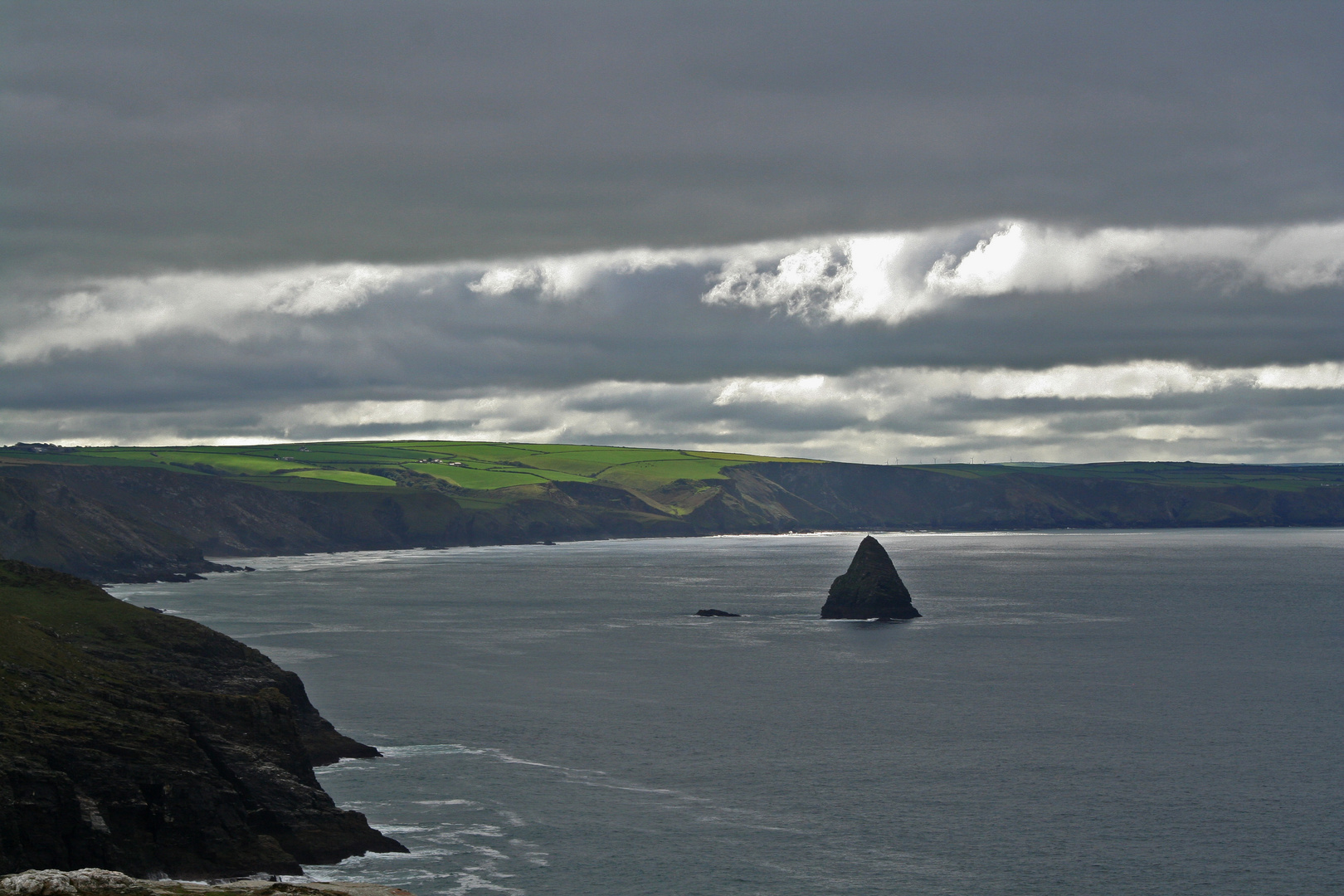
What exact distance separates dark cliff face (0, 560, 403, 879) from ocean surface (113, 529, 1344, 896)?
3.27m

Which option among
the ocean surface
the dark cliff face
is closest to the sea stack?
the ocean surface

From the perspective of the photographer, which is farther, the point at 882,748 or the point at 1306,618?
the point at 1306,618

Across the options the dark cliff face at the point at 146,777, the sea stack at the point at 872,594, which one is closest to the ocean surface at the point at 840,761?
the dark cliff face at the point at 146,777

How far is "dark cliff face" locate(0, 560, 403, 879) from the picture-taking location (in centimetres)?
5247

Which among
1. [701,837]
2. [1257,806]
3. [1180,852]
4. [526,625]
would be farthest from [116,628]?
[526,625]

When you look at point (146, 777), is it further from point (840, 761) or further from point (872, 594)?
point (872, 594)

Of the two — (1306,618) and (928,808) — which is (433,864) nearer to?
(928,808)

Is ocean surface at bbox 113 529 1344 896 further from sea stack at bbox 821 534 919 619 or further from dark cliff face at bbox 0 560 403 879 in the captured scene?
sea stack at bbox 821 534 919 619

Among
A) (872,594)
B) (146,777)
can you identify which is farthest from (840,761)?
(872,594)

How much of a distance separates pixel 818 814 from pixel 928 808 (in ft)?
23.0

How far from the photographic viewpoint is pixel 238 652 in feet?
291

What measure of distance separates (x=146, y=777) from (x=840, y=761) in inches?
1896

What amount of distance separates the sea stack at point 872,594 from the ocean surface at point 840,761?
17.5 meters

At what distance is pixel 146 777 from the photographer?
56500 millimetres
